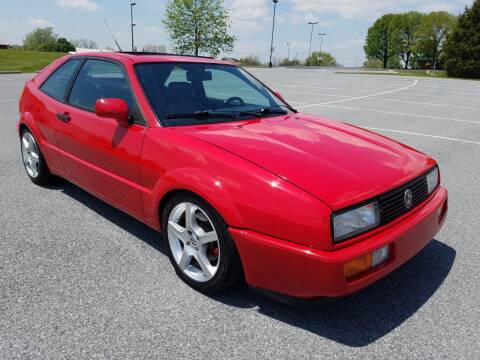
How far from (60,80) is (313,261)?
3.13 metres

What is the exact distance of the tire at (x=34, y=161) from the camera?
422cm

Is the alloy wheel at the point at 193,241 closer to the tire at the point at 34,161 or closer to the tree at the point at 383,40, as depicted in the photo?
the tire at the point at 34,161

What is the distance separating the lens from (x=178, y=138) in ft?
8.52

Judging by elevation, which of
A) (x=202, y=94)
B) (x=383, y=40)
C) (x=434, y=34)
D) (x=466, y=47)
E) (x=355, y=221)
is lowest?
(x=355, y=221)

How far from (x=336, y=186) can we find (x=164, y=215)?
3.83ft

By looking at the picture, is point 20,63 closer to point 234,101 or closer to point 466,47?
point 234,101

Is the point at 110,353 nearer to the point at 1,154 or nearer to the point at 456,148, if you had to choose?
the point at 1,154

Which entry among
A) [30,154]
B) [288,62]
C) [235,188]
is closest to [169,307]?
[235,188]

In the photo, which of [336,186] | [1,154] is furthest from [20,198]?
[336,186]

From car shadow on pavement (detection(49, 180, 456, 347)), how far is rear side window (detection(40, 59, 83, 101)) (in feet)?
6.10

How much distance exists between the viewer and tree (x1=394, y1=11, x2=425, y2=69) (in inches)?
3221

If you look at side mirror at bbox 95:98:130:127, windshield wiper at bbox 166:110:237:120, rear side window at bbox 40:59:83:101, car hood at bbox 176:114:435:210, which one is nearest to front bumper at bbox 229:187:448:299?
car hood at bbox 176:114:435:210

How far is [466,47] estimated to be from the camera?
50188mm

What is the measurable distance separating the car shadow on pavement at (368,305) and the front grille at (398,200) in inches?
22.7
